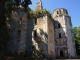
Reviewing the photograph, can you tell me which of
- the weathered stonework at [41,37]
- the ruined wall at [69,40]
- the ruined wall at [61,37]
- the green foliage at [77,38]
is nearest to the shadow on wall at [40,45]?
the weathered stonework at [41,37]

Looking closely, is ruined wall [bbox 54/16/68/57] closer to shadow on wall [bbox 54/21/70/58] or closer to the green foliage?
shadow on wall [bbox 54/21/70/58]

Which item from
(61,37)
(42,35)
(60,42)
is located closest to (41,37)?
(42,35)

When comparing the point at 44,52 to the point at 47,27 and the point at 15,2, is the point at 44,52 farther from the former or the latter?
the point at 15,2

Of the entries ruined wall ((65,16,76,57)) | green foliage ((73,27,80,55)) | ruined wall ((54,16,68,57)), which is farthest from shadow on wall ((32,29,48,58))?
green foliage ((73,27,80,55))

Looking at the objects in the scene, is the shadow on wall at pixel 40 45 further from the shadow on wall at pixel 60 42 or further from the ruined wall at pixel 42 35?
the shadow on wall at pixel 60 42

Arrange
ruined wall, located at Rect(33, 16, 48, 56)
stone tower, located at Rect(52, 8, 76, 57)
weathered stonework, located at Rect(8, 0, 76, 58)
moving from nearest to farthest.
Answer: ruined wall, located at Rect(33, 16, 48, 56) → weathered stonework, located at Rect(8, 0, 76, 58) → stone tower, located at Rect(52, 8, 76, 57)

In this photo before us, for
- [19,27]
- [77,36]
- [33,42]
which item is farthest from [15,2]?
[77,36]

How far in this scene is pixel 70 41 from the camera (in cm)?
2603

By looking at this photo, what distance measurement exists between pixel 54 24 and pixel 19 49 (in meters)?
10.0

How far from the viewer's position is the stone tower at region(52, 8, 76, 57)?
25.0 meters

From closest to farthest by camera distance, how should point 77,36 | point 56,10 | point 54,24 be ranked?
point 54,24 < point 56,10 < point 77,36

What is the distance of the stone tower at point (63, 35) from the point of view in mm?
25016

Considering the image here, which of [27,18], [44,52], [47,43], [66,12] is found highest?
[66,12]

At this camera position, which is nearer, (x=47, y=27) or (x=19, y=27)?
(x=47, y=27)
